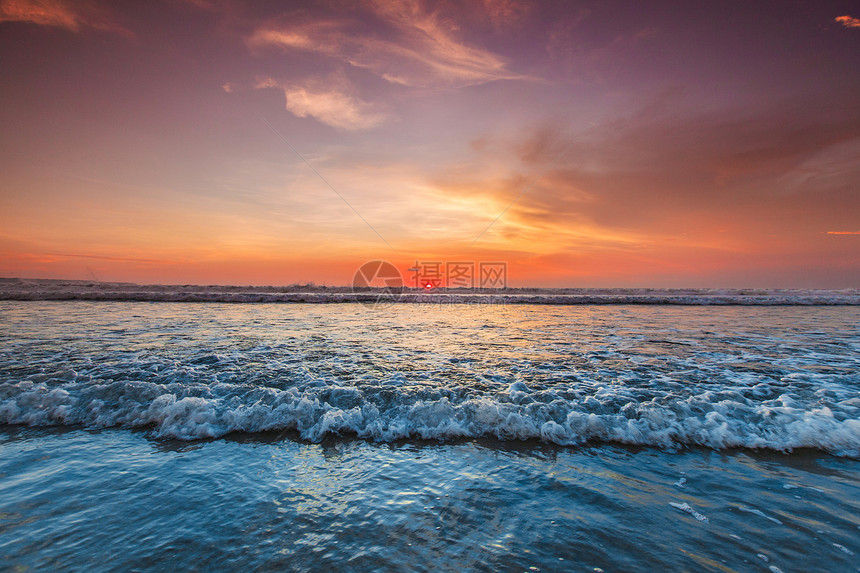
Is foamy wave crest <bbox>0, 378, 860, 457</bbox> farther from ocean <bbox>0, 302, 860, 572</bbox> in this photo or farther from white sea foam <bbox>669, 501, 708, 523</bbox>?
white sea foam <bbox>669, 501, 708, 523</bbox>

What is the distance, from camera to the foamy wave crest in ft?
15.9

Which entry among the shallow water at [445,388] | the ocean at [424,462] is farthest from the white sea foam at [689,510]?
the shallow water at [445,388]

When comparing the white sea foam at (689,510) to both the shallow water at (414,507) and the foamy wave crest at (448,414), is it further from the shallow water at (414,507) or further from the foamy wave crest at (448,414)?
the foamy wave crest at (448,414)

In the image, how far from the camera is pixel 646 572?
2.58m

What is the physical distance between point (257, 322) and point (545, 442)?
43.6ft

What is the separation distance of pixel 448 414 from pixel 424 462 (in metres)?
1.14

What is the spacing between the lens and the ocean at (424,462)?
111 inches

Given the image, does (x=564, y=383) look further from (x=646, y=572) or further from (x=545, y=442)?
(x=646, y=572)

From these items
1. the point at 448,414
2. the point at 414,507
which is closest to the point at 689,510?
the point at 414,507

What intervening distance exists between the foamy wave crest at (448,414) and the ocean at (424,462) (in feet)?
0.11

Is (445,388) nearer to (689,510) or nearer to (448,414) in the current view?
(448,414)

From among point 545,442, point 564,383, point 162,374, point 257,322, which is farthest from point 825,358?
point 257,322

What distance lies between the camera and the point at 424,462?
4242 millimetres

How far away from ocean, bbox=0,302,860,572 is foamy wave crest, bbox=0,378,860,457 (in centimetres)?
3
